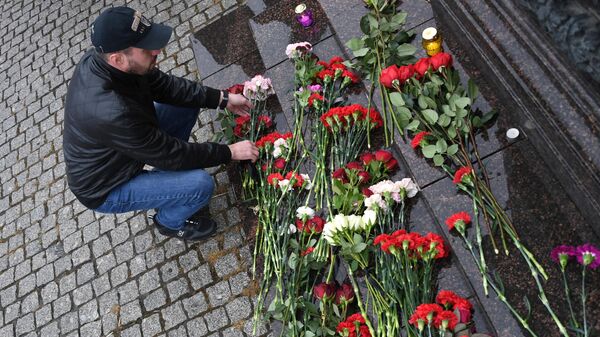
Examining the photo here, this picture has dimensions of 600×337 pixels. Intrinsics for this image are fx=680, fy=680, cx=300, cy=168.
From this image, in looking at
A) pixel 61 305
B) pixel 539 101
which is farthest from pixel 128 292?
pixel 539 101

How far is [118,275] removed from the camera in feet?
15.5

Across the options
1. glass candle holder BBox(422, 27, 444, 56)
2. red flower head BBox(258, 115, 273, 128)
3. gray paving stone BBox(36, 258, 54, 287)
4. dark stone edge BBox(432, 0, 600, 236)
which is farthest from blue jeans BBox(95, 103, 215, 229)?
dark stone edge BBox(432, 0, 600, 236)

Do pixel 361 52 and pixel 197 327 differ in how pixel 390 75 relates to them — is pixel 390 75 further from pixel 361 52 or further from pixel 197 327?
pixel 197 327

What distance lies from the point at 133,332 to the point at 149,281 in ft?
1.18

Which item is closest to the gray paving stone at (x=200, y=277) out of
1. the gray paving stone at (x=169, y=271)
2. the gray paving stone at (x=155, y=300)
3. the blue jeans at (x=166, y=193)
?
the gray paving stone at (x=169, y=271)

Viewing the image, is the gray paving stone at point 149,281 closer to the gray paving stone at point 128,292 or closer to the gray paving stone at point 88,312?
the gray paving stone at point 128,292

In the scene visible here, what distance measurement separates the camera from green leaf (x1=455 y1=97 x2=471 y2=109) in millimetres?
3658

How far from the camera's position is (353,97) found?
14.5 feet

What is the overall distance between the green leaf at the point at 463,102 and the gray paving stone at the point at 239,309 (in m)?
1.74

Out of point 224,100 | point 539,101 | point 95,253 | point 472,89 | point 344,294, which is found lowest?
point 344,294

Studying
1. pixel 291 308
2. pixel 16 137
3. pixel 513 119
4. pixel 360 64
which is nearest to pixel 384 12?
pixel 360 64

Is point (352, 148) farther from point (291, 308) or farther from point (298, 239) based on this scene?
point (291, 308)

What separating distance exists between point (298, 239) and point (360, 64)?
1196 mm

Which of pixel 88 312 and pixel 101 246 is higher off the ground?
pixel 101 246
